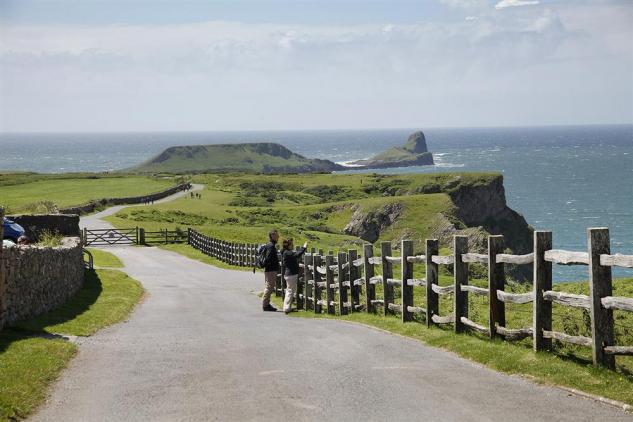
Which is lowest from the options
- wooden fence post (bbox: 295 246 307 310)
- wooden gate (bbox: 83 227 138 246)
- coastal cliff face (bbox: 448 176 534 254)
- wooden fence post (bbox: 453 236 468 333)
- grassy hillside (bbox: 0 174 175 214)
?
coastal cliff face (bbox: 448 176 534 254)

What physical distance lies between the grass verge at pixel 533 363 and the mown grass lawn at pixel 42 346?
6547mm

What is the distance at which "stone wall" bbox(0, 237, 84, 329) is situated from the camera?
17.0 meters

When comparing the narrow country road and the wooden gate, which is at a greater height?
the narrow country road

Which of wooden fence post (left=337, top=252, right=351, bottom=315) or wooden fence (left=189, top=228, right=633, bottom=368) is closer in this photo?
wooden fence (left=189, top=228, right=633, bottom=368)

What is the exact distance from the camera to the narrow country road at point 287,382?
10562mm

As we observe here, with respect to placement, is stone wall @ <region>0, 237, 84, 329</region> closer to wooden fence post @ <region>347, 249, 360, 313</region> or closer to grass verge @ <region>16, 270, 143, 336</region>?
grass verge @ <region>16, 270, 143, 336</region>

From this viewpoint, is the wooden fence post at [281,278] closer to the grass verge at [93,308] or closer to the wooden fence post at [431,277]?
the grass verge at [93,308]

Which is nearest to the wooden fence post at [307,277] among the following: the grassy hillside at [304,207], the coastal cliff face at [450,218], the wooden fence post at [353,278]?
the wooden fence post at [353,278]

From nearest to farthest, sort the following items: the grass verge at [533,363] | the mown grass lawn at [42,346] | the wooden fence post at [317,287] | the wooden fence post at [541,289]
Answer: the grass verge at [533,363], the mown grass lawn at [42,346], the wooden fence post at [541,289], the wooden fence post at [317,287]

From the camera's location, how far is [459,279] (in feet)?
50.9

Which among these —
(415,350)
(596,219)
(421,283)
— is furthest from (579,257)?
(596,219)

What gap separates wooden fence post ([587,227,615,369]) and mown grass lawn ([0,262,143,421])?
7.73 meters

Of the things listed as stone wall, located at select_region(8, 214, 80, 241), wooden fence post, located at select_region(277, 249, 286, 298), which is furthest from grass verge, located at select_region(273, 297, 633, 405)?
stone wall, located at select_region(8, 214, 80, 241)

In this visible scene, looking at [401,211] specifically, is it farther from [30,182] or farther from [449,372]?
[449,372]
